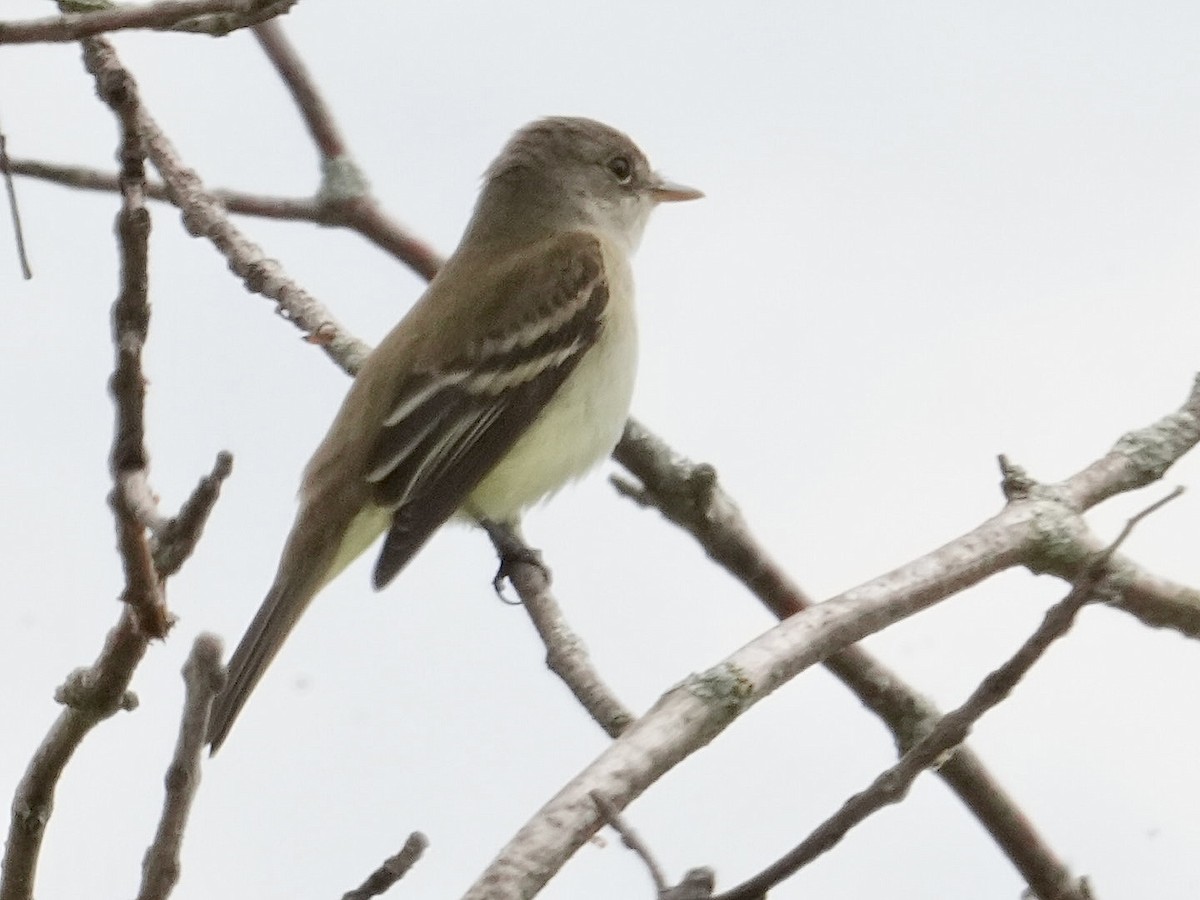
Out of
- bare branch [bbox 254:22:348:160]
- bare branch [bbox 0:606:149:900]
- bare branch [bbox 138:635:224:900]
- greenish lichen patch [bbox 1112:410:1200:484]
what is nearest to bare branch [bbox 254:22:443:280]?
bare branch [bbox 254:22:348:160]

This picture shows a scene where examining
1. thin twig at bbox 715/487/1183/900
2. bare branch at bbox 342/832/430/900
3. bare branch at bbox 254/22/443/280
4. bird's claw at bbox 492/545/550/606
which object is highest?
bare branch at bbox 254/22/443/280

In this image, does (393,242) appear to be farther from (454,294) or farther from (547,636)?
(547,636)

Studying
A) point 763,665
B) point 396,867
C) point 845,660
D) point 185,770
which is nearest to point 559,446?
point 845,660

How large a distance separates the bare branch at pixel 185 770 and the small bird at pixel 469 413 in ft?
7.57

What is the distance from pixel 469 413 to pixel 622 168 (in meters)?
1.66

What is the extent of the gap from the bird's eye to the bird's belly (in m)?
1.35

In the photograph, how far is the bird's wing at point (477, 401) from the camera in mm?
4965

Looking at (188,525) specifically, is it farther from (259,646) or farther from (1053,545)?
(259,646)

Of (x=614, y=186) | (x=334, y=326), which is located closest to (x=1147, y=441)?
→ (x=334, y=326)

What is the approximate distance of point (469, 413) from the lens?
522 cm

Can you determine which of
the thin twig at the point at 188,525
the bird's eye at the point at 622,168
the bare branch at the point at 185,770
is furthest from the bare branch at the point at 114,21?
the bird's eye at the point at 622,168

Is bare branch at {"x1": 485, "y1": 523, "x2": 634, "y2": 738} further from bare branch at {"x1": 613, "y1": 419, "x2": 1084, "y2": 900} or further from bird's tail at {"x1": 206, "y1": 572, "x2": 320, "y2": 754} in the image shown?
bird's tail at {"x1": 206, "y1": 572, "x2": 320, "y2": 754}

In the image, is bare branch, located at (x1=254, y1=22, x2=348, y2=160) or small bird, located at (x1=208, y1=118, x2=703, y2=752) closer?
small bird, located at (x1=208, y1=118, x2=703, y2=752)

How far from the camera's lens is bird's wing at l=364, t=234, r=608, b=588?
4.96 m
